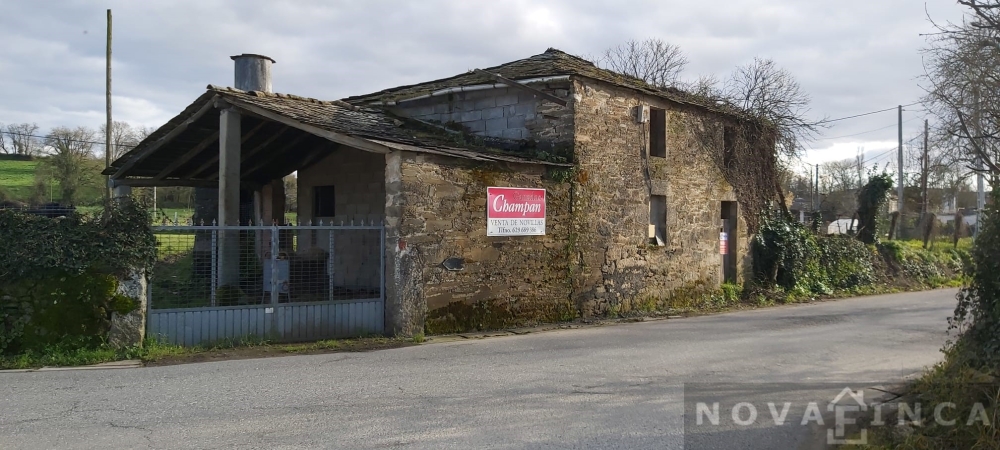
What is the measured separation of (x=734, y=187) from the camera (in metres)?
18.4

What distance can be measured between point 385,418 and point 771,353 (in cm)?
597

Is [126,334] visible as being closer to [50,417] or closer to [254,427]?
[50,417]

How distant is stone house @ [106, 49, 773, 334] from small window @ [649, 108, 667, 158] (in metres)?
0.03

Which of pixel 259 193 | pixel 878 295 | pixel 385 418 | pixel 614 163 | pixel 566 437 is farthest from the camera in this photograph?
pixel 878 295

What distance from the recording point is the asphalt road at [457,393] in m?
5.48

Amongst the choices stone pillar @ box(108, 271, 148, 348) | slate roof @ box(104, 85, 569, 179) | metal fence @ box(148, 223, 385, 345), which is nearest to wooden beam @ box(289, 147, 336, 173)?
slate roof @ box(104, 85, 569, 179)

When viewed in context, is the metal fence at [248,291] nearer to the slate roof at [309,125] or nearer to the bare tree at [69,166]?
the slate roof at [309,125]

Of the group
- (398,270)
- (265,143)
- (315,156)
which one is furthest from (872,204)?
(265,143)

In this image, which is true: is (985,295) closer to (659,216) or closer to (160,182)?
(659,216)

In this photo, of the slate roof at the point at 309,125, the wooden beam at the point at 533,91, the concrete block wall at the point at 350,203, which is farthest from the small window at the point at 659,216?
the concrete block wall at the point at 350,203

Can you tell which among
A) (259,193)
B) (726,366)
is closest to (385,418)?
(726,366)

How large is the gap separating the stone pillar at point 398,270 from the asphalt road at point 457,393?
0.80m

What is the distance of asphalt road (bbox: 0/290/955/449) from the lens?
5484 millimetres

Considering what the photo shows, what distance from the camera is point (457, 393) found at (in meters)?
6.99
